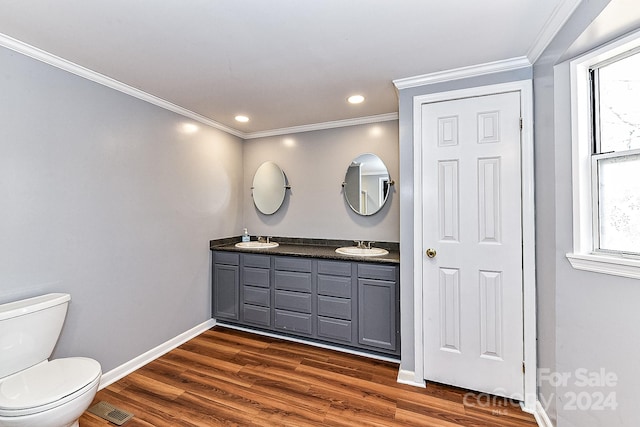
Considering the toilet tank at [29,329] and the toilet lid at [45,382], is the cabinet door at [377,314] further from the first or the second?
the toilet tank at [29,329]

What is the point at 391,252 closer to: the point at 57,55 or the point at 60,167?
the point at 60,167

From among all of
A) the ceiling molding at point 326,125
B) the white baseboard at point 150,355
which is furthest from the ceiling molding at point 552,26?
the white baseboard at point 150,355

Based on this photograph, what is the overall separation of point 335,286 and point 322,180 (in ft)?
4.18

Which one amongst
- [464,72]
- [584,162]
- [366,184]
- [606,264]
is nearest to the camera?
[606,264]

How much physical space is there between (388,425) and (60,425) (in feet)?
5.68

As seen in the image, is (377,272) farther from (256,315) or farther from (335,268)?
(256,315)

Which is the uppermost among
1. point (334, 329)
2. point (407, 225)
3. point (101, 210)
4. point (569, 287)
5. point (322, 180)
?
point (322, 180)

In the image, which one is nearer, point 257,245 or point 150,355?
point 150,355

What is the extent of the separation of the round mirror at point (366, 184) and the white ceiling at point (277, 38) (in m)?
0.85

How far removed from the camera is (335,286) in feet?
8.54

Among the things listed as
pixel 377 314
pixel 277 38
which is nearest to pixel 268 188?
pixel 377 314

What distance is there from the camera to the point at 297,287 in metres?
2.76

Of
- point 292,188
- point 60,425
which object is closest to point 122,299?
point 60,425

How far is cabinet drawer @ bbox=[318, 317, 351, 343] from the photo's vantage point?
8.41 feet
